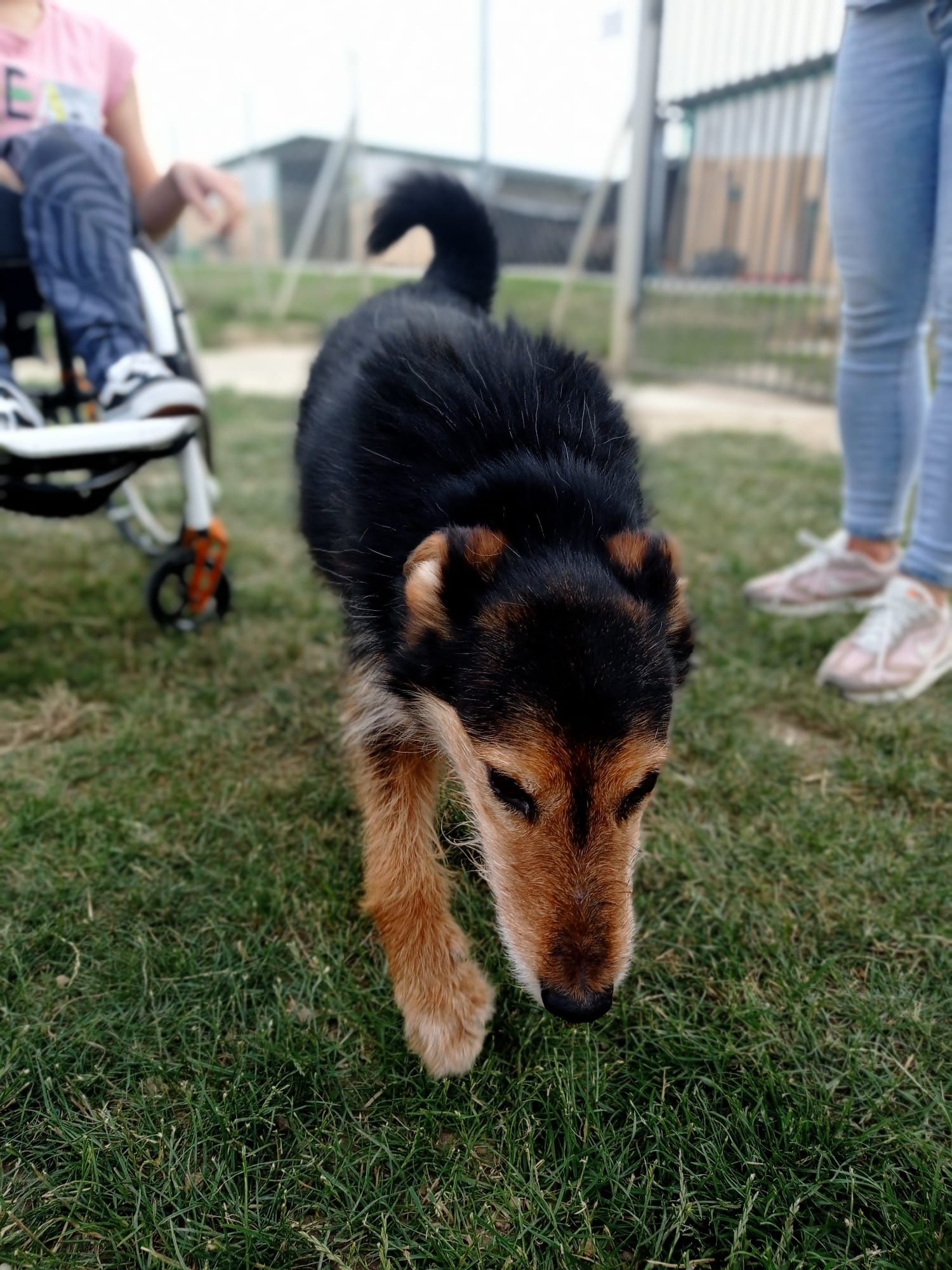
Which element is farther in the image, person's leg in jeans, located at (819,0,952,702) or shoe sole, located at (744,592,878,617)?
shoe sole, located at (744,592,878,617)

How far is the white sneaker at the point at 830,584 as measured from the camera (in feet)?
11.3

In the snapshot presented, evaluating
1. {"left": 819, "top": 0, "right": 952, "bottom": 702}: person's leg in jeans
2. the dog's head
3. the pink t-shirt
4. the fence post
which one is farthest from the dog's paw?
the fence post

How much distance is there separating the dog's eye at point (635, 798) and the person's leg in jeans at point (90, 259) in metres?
1.81

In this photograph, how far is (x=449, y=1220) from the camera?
133cm

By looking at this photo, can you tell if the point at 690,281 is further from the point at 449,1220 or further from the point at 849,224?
the point at 449,1220

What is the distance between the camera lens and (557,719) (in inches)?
54.2

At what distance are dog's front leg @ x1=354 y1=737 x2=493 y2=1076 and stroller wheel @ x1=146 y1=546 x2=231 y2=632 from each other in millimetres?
1371

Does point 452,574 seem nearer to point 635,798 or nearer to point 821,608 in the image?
point 635,798

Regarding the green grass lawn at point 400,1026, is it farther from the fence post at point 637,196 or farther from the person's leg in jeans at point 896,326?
the fence post at point 637,196

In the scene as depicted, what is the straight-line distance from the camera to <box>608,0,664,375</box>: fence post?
29.6ft

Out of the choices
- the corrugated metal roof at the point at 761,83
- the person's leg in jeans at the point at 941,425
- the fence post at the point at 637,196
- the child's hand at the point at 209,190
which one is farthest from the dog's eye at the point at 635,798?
the corrugated metal roof at the point at 761,83

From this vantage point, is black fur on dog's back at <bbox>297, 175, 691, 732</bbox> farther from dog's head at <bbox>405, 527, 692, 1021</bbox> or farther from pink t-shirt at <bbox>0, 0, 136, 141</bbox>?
pink t-shirt at <bbox>0, 0, 136, 141</bbox>

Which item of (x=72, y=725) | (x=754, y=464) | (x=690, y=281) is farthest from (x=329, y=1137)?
(x=690, y=281)

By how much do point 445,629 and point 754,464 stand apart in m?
5.09
